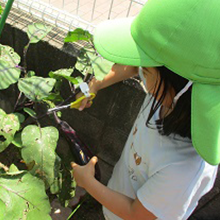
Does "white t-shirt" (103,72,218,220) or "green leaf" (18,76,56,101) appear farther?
"green leaf" (18,76,56,101)

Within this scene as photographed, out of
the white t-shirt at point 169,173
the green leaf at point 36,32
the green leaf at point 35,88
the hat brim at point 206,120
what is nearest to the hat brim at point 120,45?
the hat brim at point 206,120

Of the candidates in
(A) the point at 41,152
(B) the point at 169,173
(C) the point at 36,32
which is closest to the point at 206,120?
(B) the point at 169,173

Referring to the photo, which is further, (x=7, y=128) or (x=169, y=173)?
(x=7, y=128)

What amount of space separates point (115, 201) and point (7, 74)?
67cm

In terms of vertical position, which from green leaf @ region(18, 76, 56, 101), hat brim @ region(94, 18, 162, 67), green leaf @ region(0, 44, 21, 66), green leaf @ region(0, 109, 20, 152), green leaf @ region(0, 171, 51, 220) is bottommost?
green leaf @ region(0, 171, 51, 220)

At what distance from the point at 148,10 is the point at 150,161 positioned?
49 cm

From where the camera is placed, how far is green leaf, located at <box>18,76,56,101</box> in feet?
3.50

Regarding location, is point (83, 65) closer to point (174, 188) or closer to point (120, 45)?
Answer: point (120, 45)

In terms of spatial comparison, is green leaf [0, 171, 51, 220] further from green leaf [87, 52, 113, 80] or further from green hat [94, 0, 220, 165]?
green hat [94, 0, 220, 165]

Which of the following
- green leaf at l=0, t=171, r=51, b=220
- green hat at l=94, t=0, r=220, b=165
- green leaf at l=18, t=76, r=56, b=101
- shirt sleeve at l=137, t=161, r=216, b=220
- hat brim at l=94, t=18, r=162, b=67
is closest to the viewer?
green hat at l=94, t=0, r=220, b=165

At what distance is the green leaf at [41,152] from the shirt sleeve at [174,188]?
408 mm

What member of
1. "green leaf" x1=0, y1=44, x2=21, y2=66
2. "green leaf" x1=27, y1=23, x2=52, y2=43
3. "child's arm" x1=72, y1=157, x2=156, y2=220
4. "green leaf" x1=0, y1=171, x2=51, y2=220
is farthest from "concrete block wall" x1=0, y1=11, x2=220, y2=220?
"green leaf" x1=0, y1=171, x2=51, y2=220

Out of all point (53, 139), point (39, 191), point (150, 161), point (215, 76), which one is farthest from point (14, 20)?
point (215, 76)

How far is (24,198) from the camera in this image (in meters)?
0.98
